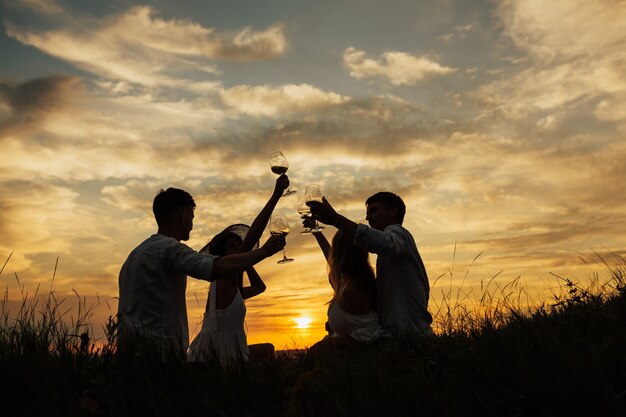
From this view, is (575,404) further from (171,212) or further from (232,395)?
(171,212)

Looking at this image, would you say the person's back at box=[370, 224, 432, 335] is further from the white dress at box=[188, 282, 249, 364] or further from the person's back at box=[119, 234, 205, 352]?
the person's back at box=[119, 234, 205, 352]

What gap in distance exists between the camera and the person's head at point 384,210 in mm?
6805

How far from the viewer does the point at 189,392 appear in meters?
3.68

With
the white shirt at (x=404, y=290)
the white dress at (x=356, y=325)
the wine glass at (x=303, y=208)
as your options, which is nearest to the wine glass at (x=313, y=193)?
the wine glass at (x=303, y=208)

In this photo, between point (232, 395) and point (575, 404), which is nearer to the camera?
point (575, 404)

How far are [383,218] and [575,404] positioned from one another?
155 inches

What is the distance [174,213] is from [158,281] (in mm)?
775

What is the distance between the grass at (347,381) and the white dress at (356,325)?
165 centimetres

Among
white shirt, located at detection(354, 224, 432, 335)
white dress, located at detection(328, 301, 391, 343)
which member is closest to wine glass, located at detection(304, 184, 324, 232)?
white shirt, located at detection(354, 224, 432, 335)

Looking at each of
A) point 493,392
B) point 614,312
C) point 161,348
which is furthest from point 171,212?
point 614,312

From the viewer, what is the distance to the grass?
3.16 metres

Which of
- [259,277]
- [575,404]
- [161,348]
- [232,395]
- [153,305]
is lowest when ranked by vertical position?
[575,404]

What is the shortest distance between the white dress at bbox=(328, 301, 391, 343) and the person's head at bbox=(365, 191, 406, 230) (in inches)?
42.9

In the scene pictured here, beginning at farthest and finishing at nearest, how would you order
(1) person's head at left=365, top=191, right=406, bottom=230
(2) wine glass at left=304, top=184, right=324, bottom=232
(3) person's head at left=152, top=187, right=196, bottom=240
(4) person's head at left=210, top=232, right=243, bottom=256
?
(4) person's head at left=210, top=232, right=243, bottom=256, (1) person's head at left=365, top=191, right=406, bottom=230, (2) wine glass at left=304, top=184, right=324, bottom=232, (3) person's head at left=152, top=187, right=196, bottom=240
